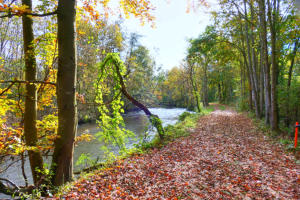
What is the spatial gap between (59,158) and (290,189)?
15.6ft

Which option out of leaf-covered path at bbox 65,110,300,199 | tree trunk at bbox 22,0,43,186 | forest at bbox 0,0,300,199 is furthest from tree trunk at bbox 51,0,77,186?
tree trunk at bbox 22,0,43,186

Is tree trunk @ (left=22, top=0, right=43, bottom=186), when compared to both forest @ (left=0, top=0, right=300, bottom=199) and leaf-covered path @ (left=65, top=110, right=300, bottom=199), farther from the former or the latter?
leaf-covered path @ (left=65, top=110, right=300, bottom=199)

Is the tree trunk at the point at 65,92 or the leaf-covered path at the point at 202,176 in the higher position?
the tree trunk at the point at 65,92

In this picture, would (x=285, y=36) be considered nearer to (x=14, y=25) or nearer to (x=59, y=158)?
(x=59, y=158)

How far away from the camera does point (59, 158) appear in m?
3.47

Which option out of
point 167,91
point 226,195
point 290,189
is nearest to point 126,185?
point 226,195

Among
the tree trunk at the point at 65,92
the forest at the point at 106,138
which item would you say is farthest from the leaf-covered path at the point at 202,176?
the tree trunk at the point at 65,92

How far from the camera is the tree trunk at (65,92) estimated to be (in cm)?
315

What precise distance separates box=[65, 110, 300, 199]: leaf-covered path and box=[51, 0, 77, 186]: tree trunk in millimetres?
520

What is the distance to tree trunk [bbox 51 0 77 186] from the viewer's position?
3.15 meters

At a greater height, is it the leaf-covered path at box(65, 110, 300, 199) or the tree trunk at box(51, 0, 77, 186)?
the tree trunk at box(51, 0, 77, 186)

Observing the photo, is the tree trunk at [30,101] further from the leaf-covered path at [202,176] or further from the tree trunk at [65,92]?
the leaf-covered path at [202,176]

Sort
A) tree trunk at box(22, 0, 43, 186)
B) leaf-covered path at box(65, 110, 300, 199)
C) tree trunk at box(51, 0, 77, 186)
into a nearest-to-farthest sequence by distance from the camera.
A: 1. tree trunk at box(51, 0, 77, 186)
2. leaf-covered path at box(65, 110, 300, 199)
3. tree trunk at box(22, 0, 43, 186)

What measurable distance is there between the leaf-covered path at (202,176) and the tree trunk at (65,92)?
52 centimetres
